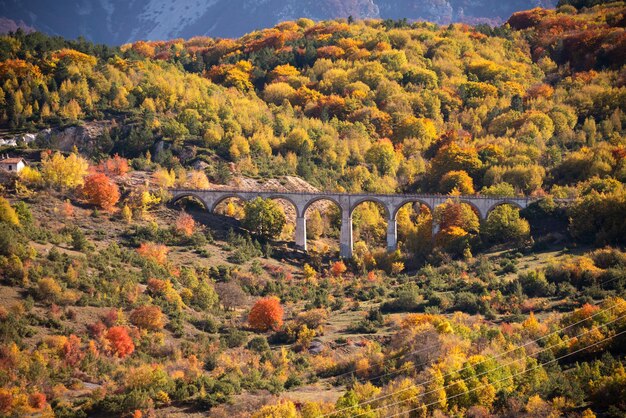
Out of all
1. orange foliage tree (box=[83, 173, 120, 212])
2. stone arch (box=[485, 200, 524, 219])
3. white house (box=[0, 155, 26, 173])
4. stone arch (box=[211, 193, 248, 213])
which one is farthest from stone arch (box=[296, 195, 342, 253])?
white house (box=[0, 155, 26, 173])

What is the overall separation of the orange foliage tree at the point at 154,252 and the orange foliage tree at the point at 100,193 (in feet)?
30.0

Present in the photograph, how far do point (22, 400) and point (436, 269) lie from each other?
41964 millimetres

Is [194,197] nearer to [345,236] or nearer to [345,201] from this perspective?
[345,201]

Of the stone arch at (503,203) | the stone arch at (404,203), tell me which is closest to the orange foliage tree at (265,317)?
the stone arch at (404,203)

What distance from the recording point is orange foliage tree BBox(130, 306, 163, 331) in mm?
66062

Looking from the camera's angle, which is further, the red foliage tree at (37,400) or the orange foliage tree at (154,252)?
the orange foliage tree at (154,252)

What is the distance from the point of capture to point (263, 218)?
92500 millimetres

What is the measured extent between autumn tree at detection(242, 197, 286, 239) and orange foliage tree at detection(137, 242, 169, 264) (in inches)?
497

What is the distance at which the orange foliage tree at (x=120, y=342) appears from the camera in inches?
2413

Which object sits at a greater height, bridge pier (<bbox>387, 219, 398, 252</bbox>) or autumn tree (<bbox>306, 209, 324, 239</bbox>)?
autumn tree (<bbox>306, 209, 324, 239</bbox>)

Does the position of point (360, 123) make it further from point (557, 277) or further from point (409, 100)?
point (557, 277)

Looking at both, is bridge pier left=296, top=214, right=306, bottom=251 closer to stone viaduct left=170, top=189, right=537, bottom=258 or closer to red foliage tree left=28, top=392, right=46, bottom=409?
stone viaduct left=170, top=189, right=537, bottom=258

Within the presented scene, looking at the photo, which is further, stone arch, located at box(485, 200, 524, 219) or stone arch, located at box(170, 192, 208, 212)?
stone arch, located at box(170, 192, 208, 212)

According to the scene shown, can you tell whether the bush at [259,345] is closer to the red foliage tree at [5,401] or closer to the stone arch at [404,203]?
the red foliage tree at [5,401]
